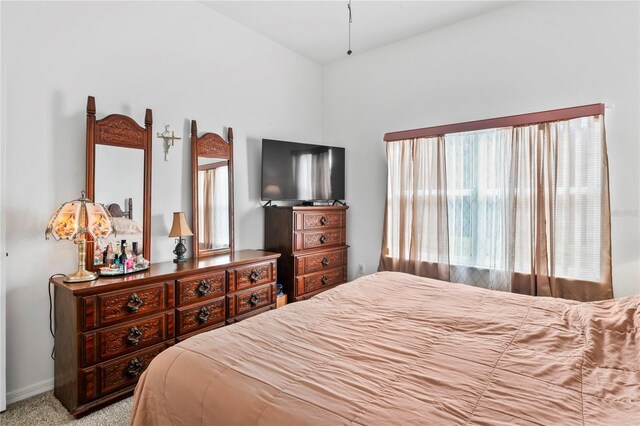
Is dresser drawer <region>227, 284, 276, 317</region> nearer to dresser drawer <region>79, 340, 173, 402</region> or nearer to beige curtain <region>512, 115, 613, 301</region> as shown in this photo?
dresser drawer <region>79, 340, 173, 402</region>

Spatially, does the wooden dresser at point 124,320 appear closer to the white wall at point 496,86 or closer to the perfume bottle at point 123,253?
the perfume bottle at point 123,253

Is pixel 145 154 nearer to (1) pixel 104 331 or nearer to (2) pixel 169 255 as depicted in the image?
(2) pixel 169 255

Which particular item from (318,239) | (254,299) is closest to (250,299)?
(254,299)

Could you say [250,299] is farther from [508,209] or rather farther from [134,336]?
[508,209]

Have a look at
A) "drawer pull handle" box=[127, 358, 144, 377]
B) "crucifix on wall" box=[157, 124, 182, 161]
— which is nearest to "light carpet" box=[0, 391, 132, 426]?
"drawer pull handle" box=[127, 358, 144, 377]

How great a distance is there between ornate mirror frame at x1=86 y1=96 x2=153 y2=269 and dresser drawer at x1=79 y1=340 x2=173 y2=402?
0.70 meters

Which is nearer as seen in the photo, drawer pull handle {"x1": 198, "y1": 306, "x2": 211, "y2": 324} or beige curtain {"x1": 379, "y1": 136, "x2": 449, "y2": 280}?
drawer pull handle {"x1": 198, "y1": 306, "x2": 211, "y2": 324}

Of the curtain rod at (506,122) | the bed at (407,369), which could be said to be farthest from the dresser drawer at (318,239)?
the bed at (407,369)

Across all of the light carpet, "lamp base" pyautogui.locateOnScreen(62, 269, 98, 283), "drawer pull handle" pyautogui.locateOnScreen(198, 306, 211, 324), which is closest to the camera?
the light carpet

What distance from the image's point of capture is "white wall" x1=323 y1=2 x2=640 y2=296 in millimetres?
2557

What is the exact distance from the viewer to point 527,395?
104cm

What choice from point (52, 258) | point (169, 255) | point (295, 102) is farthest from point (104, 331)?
point (295, 102)

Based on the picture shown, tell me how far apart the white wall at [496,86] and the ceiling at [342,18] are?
151 mm

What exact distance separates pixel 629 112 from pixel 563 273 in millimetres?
1330
